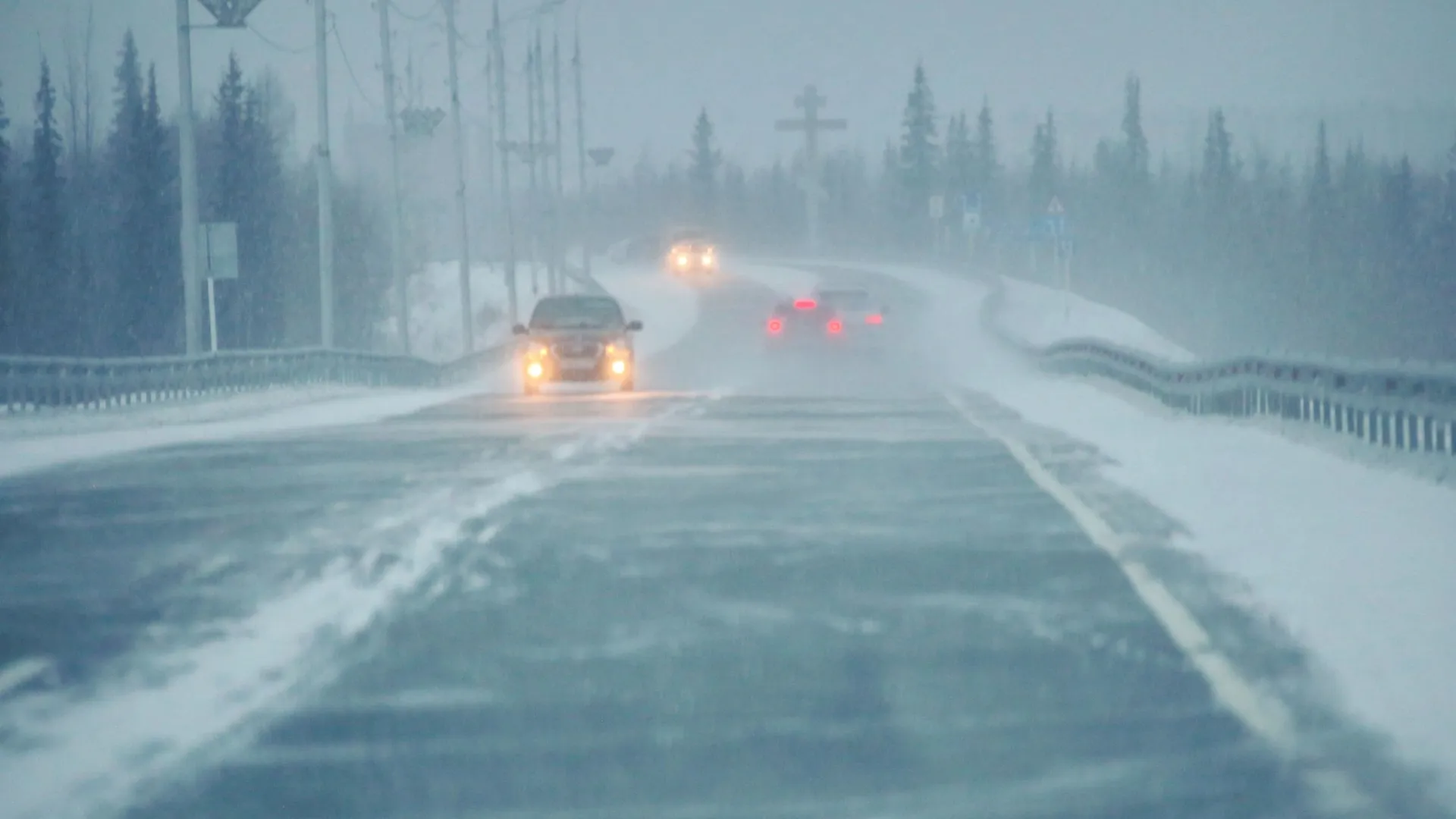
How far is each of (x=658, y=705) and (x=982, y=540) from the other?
606cm

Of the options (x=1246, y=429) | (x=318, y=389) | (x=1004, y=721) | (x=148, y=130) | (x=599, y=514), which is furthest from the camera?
(x=148, y=130)

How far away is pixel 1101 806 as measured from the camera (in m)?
7.39

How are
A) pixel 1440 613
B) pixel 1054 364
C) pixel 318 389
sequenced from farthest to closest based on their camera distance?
pixel 1054 364
pixel 318 389
pixel 1440 613

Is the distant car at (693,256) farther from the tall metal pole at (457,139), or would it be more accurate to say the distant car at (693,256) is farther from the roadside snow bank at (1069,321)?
the tall metal pole at (457,139)

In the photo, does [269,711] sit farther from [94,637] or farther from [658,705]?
[94,637]

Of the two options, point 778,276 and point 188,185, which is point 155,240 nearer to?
point 778,276

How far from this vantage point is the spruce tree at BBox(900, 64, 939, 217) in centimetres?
19162

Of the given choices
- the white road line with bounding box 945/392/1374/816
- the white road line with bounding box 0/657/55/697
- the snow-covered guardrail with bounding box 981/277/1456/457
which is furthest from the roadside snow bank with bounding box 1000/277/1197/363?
the white road line with bounding box 0/657/55/697

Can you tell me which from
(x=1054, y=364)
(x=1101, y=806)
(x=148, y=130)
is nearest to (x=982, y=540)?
(x=1101, y=806)

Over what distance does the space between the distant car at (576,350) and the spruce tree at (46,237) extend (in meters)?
86.7

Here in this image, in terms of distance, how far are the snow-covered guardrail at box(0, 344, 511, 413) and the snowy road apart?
13.8 metres

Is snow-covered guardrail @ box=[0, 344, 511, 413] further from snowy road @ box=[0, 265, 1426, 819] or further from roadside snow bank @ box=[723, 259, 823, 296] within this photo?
roadside snow bank @ box=[723, 259, 823, 296]

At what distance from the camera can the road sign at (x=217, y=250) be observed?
132 feet

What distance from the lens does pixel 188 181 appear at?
41.3 metres
